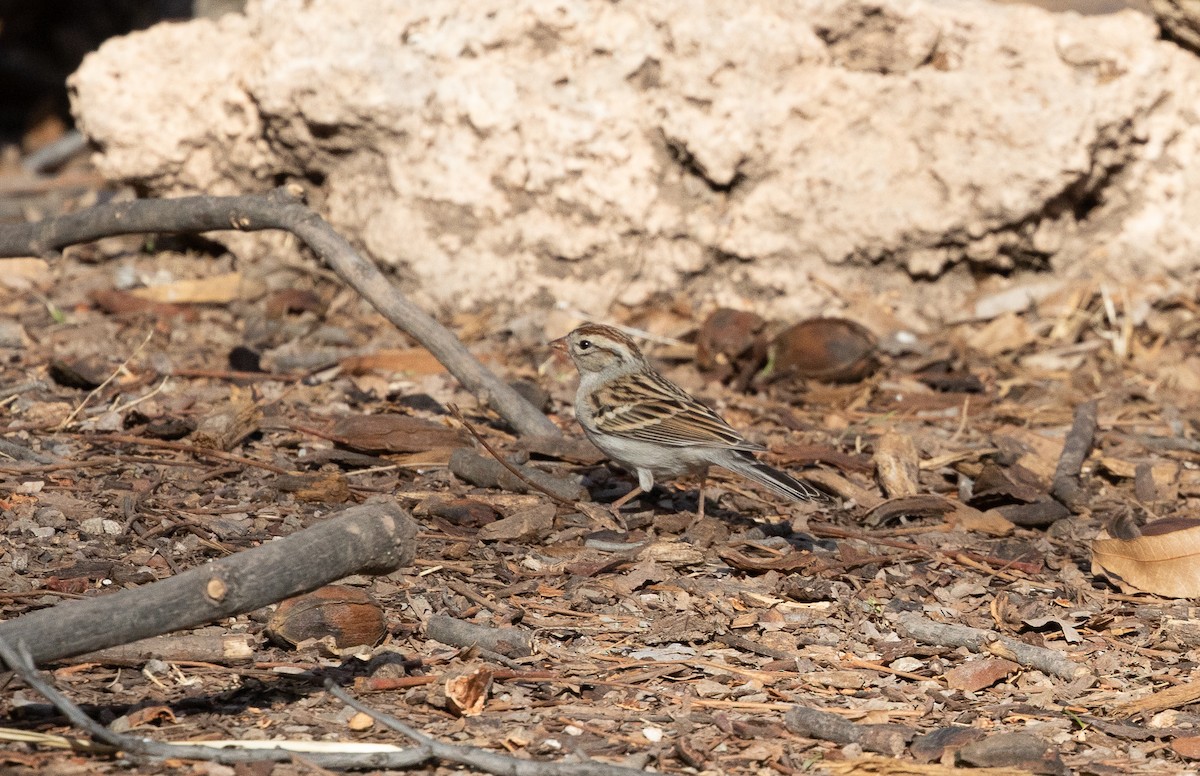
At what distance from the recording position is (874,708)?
4.36 meters

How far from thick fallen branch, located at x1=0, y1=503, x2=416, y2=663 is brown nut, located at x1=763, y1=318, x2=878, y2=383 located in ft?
14.0

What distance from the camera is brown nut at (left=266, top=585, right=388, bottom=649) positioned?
4.40 meters

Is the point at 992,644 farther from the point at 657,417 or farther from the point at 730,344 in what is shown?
the point at 730,344

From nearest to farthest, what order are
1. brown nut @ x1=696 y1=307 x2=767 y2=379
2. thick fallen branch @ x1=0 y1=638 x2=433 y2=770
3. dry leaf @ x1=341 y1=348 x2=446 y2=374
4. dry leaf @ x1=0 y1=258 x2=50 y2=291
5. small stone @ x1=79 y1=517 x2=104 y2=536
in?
1. thick fallen branch @ x1=0 y1=638 x2=433 y2=770
2. small stone @ x1=79 y1=517 x2=104 y2=536
3. dry leaf @ x1=341 y1=348 x2=446 y2=374
4. brown nut @ x1=696 y1=307 x2=767 y2=379
5. dry leaf @ x1=0 y1=258 x2=50 y2=291

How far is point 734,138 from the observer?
8.01 meters

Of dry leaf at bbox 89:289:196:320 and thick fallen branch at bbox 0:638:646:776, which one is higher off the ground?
thick fallen branch at bbox 0:638:646:776

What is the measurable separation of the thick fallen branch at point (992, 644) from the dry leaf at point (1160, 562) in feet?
2.44

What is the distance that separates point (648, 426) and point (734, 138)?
2.63 metres

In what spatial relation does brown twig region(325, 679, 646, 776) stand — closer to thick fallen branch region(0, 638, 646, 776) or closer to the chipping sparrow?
thick fallen branch region(0, 638, 646, 776)

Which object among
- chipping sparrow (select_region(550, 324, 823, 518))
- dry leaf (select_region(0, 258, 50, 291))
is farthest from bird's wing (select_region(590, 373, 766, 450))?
dry leaf (select_region(0, 258, 50, 291))

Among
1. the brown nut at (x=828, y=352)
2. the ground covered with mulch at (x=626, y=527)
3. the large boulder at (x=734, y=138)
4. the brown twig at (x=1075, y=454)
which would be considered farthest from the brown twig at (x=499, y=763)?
the large boulder at (x=734, y=138)

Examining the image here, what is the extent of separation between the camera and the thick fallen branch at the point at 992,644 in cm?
464

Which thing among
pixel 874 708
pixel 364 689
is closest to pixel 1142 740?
pixel 874 708

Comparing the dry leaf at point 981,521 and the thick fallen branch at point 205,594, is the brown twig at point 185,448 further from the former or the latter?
the dry leaf at point 981,521
